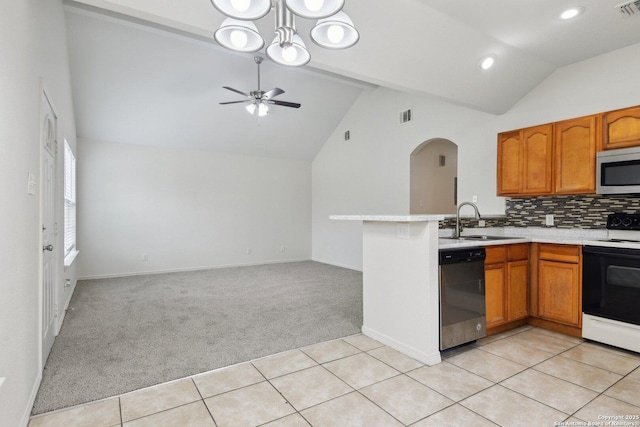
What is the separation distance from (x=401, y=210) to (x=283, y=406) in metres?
4.12

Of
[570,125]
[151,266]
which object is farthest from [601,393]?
[151,266]

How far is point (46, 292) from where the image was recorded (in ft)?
8.60

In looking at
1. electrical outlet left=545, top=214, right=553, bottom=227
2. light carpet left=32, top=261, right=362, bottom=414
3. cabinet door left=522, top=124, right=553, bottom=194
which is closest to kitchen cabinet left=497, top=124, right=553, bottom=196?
cabinet door left=522, top=124, right=553, bottom=194

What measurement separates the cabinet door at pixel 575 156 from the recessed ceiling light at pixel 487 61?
95 cm

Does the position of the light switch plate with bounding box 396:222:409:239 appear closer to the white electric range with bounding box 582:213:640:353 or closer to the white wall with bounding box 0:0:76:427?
the white electric range with bounding box 582:213:640:353

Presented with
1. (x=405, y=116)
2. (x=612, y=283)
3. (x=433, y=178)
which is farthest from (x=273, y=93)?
(x=612, y=283)

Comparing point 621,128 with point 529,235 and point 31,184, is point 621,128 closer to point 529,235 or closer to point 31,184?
point 529,235

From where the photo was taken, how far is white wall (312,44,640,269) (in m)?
3.32

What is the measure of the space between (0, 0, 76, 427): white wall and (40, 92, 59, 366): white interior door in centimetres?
33

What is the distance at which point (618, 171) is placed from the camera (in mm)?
2934

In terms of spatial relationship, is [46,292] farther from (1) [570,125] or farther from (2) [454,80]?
(1) [570,125]

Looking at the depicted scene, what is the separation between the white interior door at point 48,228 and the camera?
250cm

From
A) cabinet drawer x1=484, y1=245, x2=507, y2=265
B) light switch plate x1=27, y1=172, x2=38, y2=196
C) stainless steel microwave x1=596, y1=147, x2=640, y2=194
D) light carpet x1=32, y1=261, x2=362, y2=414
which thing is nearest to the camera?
light switch plate x1=27, y1=172, x2=38, y2=196

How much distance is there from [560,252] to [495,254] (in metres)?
0.69
